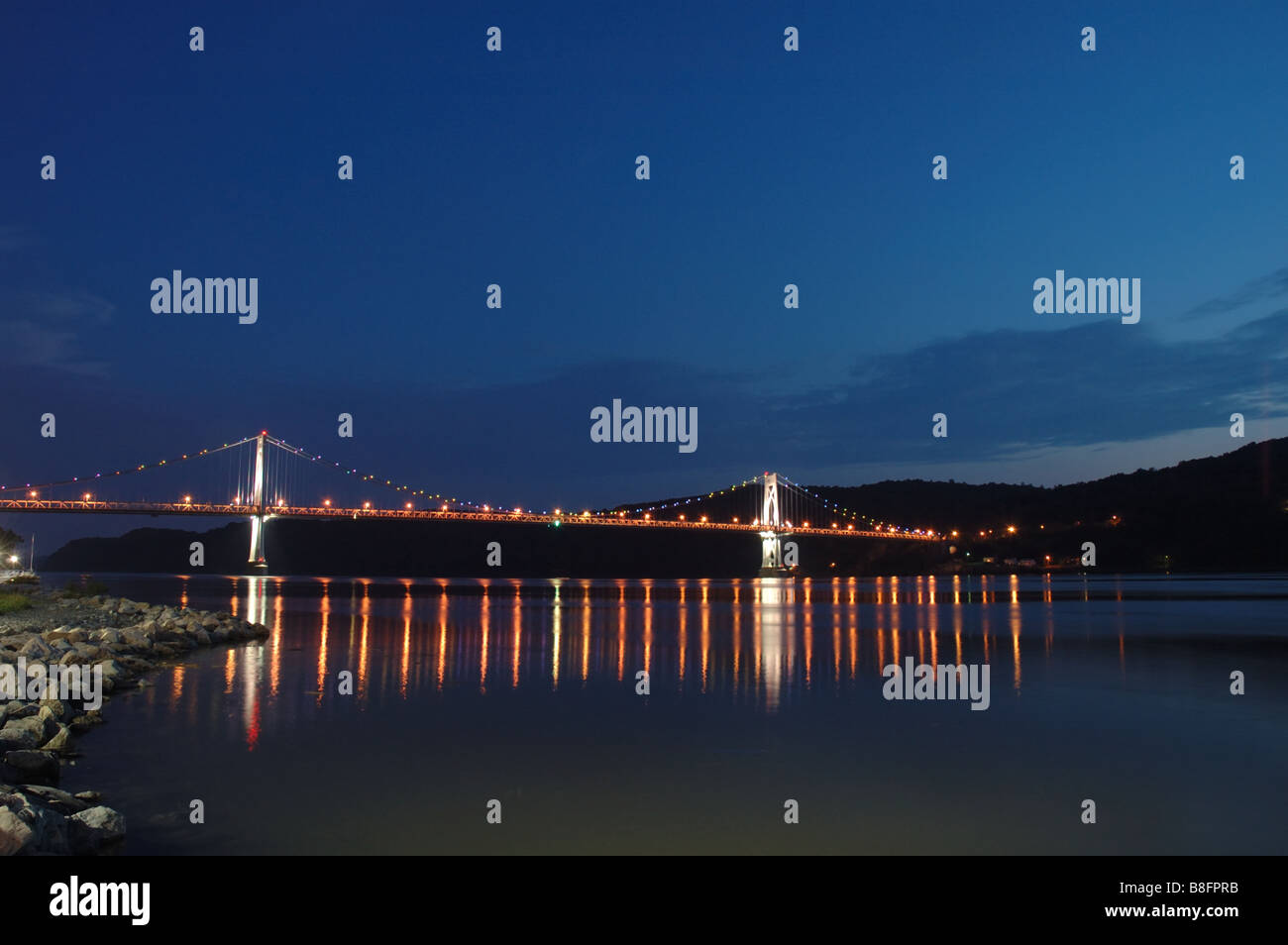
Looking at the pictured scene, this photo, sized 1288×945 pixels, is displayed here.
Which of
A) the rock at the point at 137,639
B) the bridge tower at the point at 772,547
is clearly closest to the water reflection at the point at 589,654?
the rock at the point at 137,639

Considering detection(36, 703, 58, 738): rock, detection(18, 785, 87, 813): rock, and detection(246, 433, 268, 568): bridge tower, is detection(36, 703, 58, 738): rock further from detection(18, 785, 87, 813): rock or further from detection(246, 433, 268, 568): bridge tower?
detection(246, 433, 268, 568): bridge tower

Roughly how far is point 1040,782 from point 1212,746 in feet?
8.69

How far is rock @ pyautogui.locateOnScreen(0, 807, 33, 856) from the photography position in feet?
16.7

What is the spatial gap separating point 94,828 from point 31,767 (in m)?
1.90

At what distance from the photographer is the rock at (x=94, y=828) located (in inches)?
219

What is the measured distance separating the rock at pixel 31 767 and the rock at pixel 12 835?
88.5 inches

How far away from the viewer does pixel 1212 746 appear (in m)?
9.13

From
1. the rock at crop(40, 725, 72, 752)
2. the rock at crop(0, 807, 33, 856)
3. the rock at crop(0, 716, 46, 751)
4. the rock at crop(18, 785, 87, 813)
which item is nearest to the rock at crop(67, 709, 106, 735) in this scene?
the rock at crop(40, 725, 72, 752)

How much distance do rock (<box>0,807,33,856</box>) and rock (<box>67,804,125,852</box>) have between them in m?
0.40

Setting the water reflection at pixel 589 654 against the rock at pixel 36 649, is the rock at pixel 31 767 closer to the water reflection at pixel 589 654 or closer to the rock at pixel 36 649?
the water reflection at pixel 589 654

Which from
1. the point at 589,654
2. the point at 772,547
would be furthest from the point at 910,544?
the point at 589,654

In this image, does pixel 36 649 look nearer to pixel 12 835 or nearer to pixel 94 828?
pixel 94 828

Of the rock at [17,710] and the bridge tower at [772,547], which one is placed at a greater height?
the bridge tower at [772,547]
